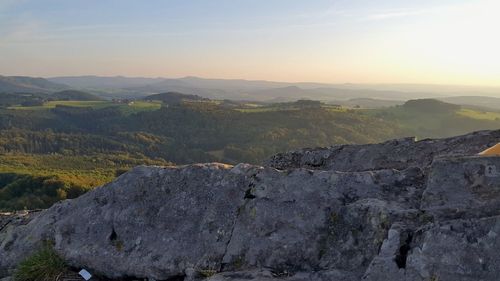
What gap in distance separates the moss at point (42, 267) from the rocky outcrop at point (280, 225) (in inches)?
6.6

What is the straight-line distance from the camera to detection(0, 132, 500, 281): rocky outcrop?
518cm

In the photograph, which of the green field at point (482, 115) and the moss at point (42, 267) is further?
the green field at point (482, 115)

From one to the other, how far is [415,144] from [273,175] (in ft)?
15.4

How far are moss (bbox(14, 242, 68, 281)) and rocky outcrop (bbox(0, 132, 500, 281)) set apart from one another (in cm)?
17

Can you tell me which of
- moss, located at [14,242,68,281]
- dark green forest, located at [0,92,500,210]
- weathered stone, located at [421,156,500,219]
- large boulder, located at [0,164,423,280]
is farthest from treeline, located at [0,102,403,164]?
weathered stone, located at [421,156,500,219]

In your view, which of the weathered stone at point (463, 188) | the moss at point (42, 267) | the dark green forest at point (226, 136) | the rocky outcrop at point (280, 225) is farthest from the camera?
the dark green forest at point (226, 136)

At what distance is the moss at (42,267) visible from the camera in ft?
23.1

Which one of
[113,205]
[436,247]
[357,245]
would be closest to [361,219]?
[357,245]

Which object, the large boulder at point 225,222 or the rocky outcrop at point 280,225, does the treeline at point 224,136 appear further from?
the rocky outcrop at point 280,225

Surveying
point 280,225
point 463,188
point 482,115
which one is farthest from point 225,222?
point 482,115

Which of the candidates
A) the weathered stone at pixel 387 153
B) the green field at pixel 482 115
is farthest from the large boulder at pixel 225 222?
the green field at pixel 482 115

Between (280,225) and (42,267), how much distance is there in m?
4.07

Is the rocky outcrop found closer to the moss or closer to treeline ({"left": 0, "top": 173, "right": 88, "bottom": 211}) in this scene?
the moss

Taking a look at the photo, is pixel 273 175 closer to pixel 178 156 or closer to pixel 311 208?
pixel 311 208
